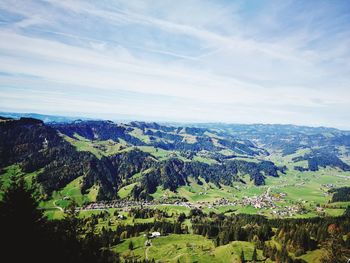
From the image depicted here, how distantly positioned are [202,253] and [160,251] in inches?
1080

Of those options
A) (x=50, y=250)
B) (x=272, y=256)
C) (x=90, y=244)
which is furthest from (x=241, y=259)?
(x=50, y=250)

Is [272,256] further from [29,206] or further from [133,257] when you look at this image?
[29,206]

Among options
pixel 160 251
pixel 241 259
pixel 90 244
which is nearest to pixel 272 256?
pixel 241 259

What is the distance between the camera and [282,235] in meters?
175

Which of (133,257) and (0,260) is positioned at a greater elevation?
(0,260)

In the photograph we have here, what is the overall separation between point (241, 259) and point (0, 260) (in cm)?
14712

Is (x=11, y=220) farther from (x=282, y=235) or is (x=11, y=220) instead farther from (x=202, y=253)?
(x=282, y=235)

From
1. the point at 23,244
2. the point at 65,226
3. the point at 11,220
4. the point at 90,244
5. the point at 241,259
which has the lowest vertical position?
the point at 241,259

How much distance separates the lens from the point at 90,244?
50.5m

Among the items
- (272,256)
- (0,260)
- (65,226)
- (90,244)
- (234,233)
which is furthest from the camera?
(234,233)

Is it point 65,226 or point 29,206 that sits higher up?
point 29,206

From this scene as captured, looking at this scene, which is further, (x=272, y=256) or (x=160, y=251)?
(x=160, y=251)

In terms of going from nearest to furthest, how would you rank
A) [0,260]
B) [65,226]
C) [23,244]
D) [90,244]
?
[0,260]
[23,244]
[65,226]
[90,244]

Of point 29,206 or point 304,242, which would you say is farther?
point 304,242
